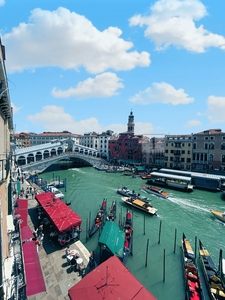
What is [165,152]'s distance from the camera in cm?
4788

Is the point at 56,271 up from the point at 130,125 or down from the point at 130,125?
down

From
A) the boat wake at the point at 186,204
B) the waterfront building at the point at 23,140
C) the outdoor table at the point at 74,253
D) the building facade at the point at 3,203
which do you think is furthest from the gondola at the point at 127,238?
the waterfront building at the point at 23,140

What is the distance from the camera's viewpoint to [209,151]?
132 feet

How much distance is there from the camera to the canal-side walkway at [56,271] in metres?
9.84

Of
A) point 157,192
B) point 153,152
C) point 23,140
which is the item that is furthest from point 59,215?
point 23,140

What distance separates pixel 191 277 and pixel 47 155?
54.0 m

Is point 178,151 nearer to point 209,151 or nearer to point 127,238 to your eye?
point 209,151

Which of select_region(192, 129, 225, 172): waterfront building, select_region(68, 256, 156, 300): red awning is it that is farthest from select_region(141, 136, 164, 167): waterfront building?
select_region(68, 256, 156, 300): red awning

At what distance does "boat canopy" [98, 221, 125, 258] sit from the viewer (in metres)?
12.7

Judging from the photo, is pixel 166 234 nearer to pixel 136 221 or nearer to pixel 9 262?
pixel 136 221

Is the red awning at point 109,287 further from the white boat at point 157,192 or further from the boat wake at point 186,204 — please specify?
the white boat at point 157,192

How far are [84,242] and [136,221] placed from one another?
7.05 meters

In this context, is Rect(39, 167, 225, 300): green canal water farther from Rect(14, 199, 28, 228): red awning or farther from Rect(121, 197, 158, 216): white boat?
Rect(14, 199, 28, 228): red awning

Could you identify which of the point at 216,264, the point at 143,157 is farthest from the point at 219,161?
the point at 216,264
